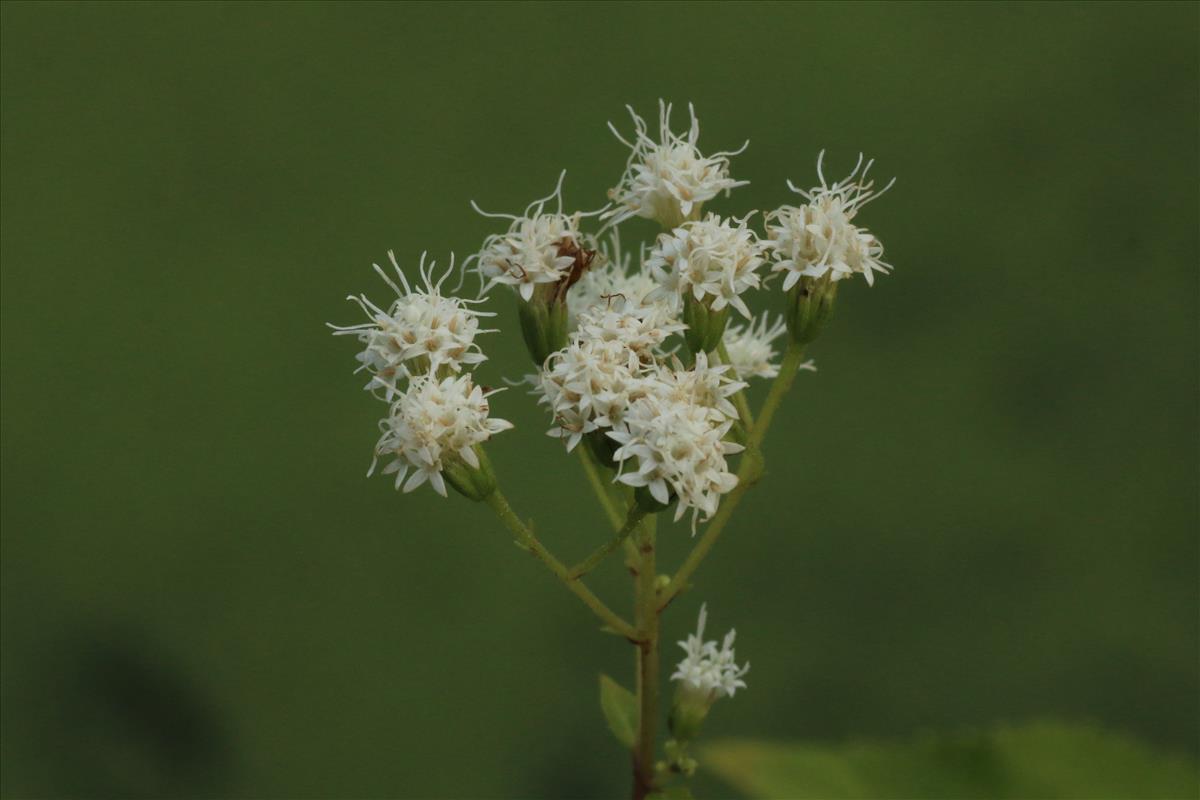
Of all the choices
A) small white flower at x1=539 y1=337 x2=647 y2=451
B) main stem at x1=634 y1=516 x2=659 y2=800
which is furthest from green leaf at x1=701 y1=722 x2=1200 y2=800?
small white flower at x1=539 y1=337 x2=647 y2=451

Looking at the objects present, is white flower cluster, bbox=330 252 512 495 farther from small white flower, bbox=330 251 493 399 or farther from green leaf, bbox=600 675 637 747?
green leaf, bbox=600 675 637 747

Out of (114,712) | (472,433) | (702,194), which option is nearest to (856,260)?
(702,194)

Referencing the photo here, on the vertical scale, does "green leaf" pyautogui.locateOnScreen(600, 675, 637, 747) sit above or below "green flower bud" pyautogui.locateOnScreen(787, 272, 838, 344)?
below

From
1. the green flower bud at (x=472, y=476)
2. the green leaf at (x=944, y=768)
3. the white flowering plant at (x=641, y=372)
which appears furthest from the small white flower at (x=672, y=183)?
the green leaf at (x=944, y=768)

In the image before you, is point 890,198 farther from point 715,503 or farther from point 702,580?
point 715,503

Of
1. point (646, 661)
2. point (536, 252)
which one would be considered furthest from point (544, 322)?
point (646, 661)

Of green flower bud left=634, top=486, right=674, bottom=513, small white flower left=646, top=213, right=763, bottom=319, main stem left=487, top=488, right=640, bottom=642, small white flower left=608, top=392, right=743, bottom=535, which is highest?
small white flower left=646, top=213, right=763, bottom=319

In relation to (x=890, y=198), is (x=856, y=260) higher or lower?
lower
